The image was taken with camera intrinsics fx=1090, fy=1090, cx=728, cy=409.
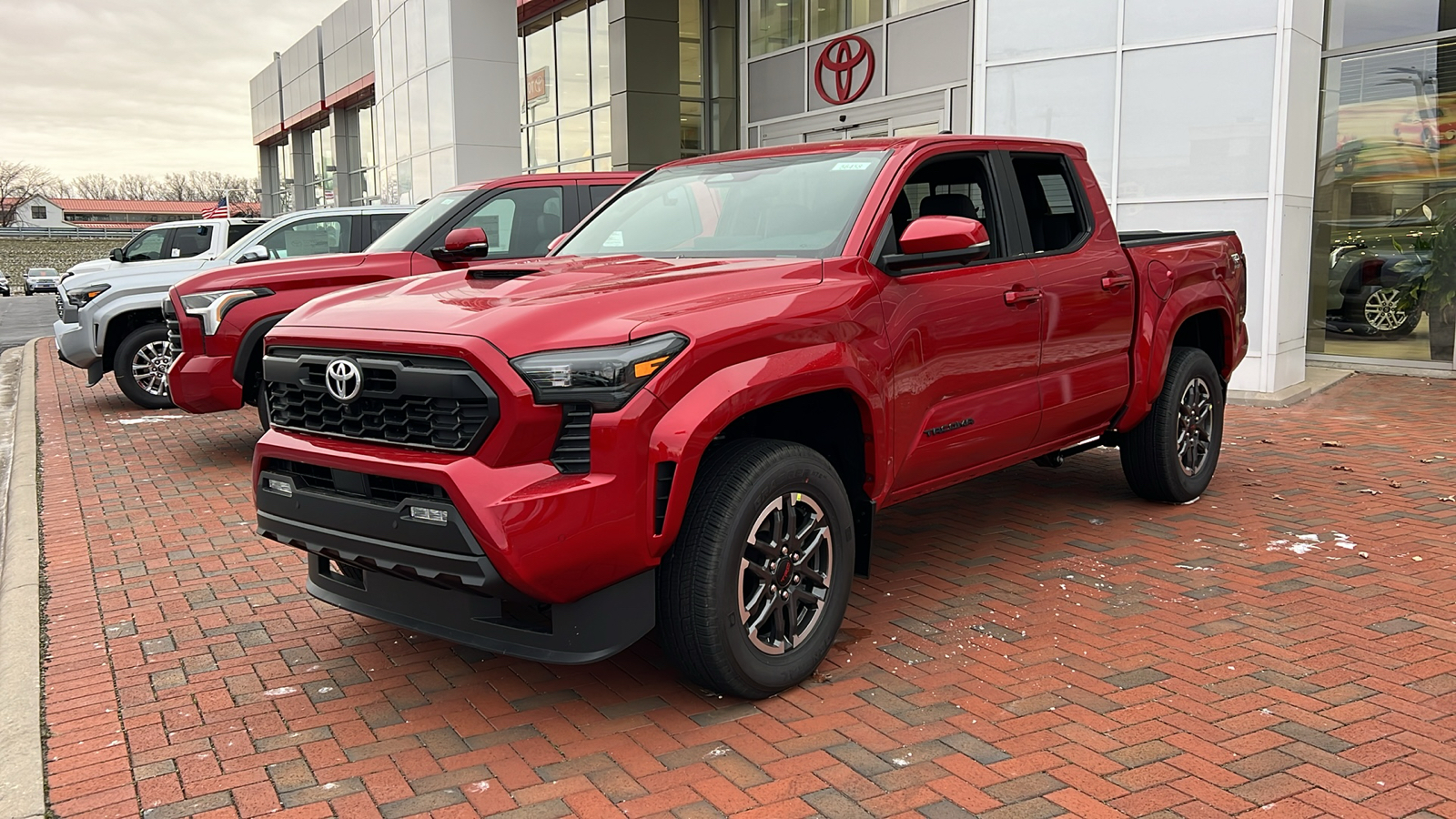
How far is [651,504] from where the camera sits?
3.32 m

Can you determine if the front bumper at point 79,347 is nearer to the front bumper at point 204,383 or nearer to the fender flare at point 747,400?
the front bumper at point 204,383

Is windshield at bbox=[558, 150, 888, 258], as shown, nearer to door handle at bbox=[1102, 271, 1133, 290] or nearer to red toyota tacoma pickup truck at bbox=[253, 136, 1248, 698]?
red toyota tacoma pickup truck at bbox=[253, 136, 1248, 698]

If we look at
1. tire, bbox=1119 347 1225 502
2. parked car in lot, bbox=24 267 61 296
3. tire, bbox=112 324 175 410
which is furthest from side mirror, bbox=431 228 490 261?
parked car in lot, bbox=24 267 61 296

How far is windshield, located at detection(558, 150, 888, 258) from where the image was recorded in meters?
4.38

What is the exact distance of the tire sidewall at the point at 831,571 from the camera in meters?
3.51

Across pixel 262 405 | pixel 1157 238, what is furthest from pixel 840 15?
pixel 262 405

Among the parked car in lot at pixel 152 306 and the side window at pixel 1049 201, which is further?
the parked car in lot at pixel 152 306

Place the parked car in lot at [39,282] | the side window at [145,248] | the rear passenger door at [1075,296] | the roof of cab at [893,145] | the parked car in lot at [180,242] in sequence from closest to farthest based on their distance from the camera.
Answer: the roof of cab at [893,145]
the rear passenger door at [1075,296]
the parked car in lot at [180,242]
the side window at [145,248]
the parked car in lot at [39,282]

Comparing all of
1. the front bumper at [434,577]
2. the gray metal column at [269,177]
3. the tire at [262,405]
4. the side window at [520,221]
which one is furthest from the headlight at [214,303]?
the gray metal column at [269,177]

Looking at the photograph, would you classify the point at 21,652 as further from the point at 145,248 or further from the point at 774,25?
the point at 774,25

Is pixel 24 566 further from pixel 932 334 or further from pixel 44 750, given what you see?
pixel 932 334

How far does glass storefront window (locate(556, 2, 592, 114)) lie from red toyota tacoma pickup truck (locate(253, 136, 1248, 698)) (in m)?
19.1

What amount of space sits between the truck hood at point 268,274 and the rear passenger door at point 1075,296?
5122 millimetres

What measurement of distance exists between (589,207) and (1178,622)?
547 cm
